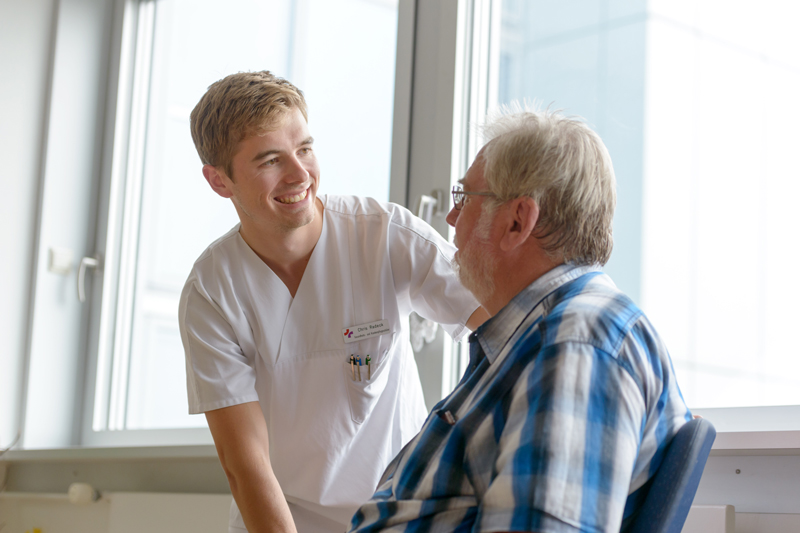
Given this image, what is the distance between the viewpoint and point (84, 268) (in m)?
3.18

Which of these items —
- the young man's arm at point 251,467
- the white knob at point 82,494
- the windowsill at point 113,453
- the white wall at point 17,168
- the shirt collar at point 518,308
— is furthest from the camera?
the white wall at point 17,168

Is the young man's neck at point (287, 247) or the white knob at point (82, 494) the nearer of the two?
the young man's neck at point (287, 247)

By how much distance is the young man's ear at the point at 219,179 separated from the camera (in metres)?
1.59

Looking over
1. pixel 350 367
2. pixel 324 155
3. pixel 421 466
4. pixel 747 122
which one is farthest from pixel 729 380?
pixel 324 155

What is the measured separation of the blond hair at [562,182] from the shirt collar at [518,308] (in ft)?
0.12

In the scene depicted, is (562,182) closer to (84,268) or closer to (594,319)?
(594,319)

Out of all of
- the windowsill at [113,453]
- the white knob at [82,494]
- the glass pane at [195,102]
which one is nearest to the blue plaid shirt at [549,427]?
the glass pane at [195,102]

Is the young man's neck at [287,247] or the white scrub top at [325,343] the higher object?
the young man's neck at [287,247]

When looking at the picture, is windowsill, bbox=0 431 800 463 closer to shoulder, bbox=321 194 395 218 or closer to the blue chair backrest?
the blue chair backrest

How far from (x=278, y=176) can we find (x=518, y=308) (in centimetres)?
69

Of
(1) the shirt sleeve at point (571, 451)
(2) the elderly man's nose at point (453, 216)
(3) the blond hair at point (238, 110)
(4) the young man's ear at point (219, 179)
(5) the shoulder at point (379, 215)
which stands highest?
(3) the blond hair at point (238, 110)

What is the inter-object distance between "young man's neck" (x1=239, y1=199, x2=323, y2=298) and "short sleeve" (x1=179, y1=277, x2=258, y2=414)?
15 centimetres

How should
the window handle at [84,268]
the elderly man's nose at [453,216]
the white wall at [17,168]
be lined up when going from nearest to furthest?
the elderly man's nose at [453,216] < the white wall at [17,168] < the window handle at [84,268]

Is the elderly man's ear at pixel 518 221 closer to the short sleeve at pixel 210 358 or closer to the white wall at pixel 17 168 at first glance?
the short sleeve at pixel 210 358
